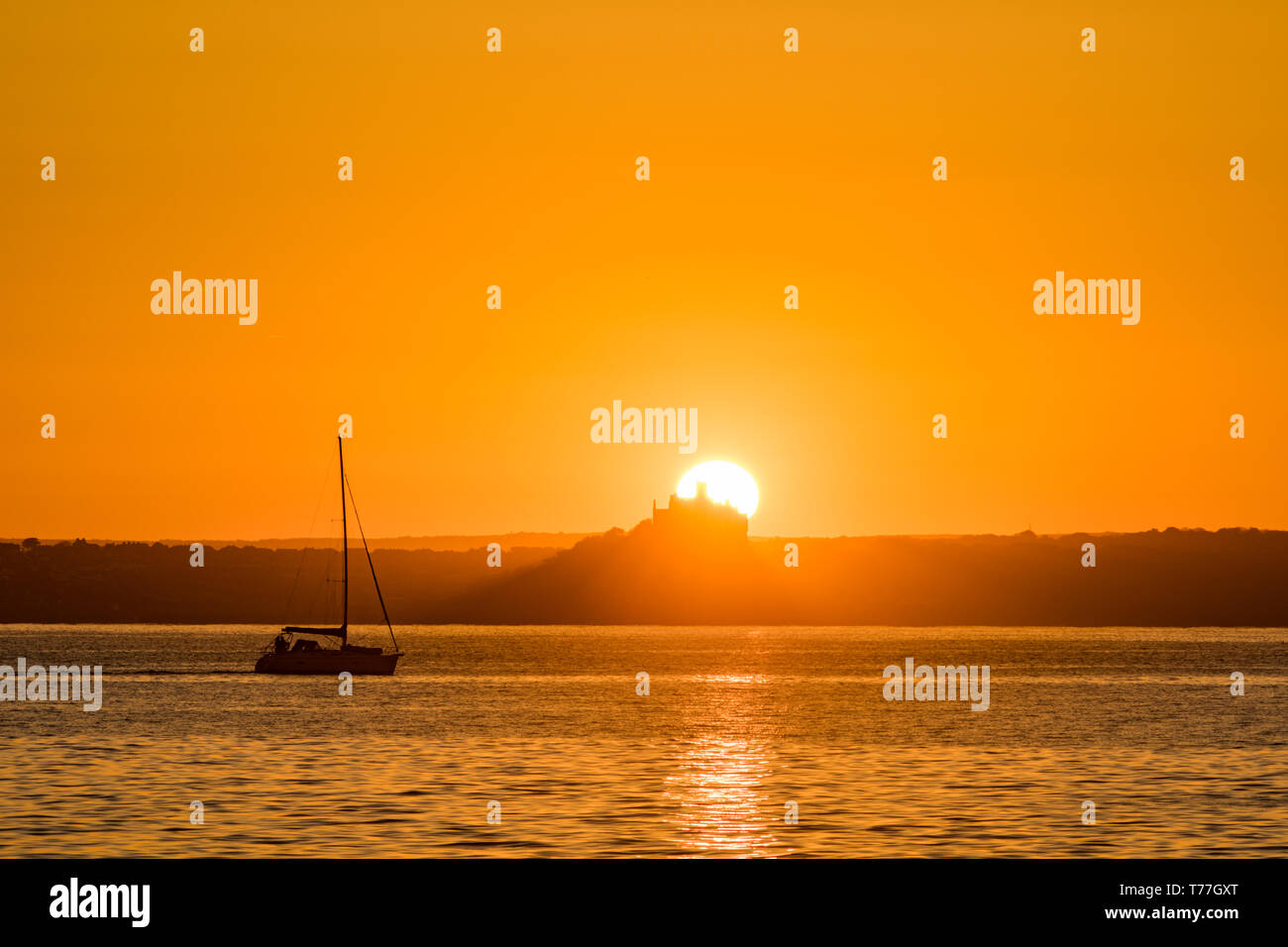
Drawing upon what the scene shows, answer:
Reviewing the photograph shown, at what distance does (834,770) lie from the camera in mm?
64062

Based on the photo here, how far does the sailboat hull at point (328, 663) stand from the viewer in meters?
146

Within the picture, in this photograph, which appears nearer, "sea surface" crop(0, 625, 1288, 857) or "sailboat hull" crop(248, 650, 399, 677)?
"sea surface" crop(0, 625, 1288, 857)

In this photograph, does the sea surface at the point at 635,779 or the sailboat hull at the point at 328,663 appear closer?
the sea surface at the point at 635,779

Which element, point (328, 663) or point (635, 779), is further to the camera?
point (328, 663)

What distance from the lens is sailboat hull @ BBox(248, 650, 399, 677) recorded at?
479 feet

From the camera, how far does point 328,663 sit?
147m
